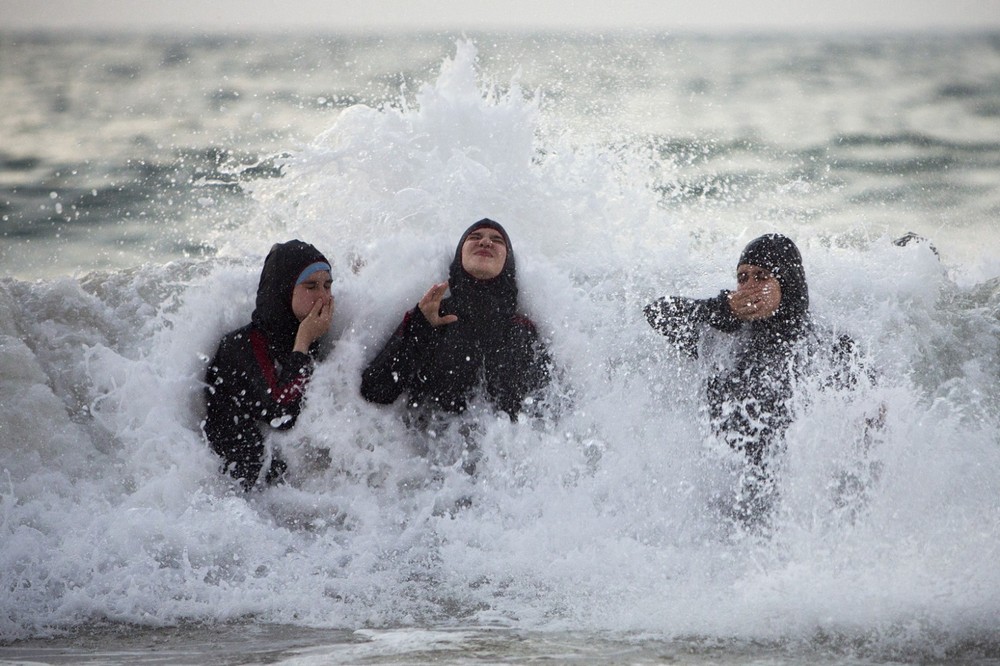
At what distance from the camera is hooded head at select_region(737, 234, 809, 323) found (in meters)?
4.83

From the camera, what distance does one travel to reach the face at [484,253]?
16.9 feet

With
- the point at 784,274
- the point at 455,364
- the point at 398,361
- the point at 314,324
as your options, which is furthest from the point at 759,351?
the point at 314,324

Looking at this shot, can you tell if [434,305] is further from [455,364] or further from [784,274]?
[784,274]

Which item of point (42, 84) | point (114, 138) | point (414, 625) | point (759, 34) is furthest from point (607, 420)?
point (759, 34)

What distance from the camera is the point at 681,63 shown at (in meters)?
26.5

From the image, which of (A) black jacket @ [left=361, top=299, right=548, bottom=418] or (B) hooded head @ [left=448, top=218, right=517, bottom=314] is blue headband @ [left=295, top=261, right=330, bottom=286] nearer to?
(A) black jacket @ [left=361, top=299, right=548, bottom=418]

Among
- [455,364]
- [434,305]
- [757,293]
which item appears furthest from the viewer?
[455,364]

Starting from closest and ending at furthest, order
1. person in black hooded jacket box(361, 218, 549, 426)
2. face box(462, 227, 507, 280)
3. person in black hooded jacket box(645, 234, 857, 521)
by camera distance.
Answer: person in black hooded jacket box(645, 234, 857, 521)
person in black hooded jacket box(361, 218, 549, 426)
face box(462, 227, 507, 280)

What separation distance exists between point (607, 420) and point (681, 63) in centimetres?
2294

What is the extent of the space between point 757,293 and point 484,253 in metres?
1.36

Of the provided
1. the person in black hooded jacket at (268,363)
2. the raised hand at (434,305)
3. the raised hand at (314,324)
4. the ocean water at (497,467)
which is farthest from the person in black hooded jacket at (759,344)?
the person in black hooded jacket at (268,363)

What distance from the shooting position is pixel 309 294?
202 inches

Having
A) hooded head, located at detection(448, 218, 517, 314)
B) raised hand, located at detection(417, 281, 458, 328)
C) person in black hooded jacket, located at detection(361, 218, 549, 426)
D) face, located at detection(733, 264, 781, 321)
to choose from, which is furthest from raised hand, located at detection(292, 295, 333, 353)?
face, located at detection(733, 264, 781, 321)

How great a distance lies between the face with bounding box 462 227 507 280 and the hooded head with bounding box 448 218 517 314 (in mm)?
22
